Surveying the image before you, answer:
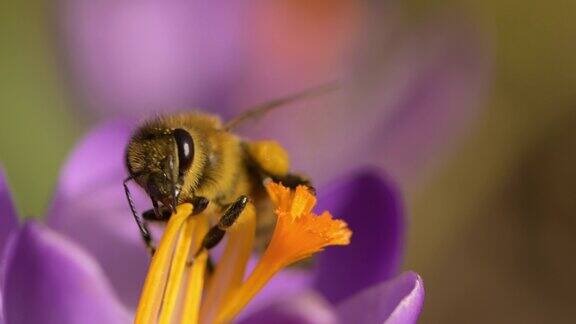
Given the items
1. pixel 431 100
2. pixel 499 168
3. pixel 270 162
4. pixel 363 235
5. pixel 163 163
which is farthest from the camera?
pixel 499 168

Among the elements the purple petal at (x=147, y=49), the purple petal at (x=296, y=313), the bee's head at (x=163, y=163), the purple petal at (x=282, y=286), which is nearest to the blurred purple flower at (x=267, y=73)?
the purple petal at (x=147, y=49)

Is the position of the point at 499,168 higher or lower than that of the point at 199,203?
lower

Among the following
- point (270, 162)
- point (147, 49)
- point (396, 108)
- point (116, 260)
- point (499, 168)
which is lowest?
point (499, 168)

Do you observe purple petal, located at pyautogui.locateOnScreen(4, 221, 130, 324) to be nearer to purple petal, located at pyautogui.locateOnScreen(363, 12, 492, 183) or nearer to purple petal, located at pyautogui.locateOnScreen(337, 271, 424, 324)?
purple petal, located at pyautogui.locateOnScreen(337, 271, 424, 324)

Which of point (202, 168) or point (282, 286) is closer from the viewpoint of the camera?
point (202, 168)

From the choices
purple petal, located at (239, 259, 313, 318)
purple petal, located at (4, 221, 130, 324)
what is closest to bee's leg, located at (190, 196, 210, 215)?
purple petal, located at (4, 221, 130, 324)

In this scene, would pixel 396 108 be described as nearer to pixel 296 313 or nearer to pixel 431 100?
pixel 431 100

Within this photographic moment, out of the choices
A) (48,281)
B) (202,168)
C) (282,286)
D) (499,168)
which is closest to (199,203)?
(202,168)

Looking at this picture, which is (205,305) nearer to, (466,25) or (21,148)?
(21,148)

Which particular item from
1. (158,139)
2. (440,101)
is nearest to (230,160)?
(158,139)
